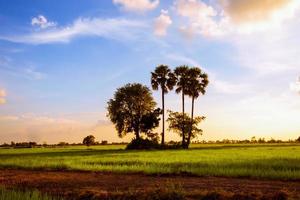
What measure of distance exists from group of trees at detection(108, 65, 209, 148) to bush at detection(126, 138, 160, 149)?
117 inches

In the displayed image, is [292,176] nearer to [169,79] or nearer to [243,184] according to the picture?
[243,184]

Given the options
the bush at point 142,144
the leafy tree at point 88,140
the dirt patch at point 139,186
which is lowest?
the dirt patch at point 139,186

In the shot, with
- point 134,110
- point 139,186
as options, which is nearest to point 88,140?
point 134,110

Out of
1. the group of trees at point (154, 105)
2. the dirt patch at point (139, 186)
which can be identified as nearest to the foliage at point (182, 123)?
the group of trees at point (154, 105)

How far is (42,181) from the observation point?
2380 centimetres

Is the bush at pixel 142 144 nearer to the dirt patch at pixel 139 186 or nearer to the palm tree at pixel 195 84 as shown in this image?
the palm tree at pixel 195 84

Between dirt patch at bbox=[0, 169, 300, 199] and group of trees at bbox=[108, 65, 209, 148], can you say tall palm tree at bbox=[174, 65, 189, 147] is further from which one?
dirt patch at bbox=[0, 169, 300, 199]

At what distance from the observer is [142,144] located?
3265 inches

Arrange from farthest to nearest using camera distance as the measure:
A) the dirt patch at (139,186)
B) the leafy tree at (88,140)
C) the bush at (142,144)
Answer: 1. the leafy tree at (88,140)
2. the bush at (142,144)
3. the dirt patch at (139,186)

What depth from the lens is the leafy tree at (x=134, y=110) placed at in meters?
87.6

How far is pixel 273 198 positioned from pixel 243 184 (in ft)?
16.7

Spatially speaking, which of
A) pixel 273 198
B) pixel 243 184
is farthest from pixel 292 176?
pixel 273 198

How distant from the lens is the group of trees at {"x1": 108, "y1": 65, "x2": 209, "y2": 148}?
87625mm

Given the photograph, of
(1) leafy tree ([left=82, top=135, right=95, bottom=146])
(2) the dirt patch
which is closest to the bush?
(1) leafy tree ([left=82, top=135, right=95, bottom=146])
